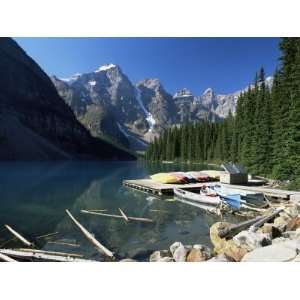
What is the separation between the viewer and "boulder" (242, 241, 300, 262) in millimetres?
11461

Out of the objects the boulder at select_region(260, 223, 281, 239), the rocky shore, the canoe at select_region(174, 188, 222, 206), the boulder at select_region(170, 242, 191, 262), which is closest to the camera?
the rocky shore

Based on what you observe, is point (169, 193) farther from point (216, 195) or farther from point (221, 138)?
point (221, 138)

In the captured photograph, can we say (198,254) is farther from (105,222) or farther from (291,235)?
(105,222)

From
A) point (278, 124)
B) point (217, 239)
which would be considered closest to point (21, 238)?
point (217, 239)

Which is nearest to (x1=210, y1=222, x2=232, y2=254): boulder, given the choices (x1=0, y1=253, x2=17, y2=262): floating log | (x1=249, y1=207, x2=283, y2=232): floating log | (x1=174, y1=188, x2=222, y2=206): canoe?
(x1=249, y1=207, x2=283, y2=232): floating log

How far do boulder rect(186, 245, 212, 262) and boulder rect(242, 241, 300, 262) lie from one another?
1574 mm

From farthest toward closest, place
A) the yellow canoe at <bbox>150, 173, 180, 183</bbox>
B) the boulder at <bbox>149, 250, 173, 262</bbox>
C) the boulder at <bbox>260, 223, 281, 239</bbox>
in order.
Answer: the yellow canoe at <bbox>150, 173, 180, 183</bbox> → the boulder at <bbox>260, 223, 281, 239</bbox> → the boulder at <bbox>149, 250, 173, 262</bbox>

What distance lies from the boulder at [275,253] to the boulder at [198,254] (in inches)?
62.0

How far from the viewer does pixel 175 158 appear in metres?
123

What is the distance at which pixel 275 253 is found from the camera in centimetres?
1179

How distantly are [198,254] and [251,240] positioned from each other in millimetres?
2210

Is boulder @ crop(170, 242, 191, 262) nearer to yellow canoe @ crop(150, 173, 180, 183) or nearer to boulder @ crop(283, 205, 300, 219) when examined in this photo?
boulder @ crop(283, 205, 300, 219)

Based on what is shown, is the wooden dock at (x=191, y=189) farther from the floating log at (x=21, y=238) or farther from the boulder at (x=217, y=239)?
the floating log at (x=21, y=238)
